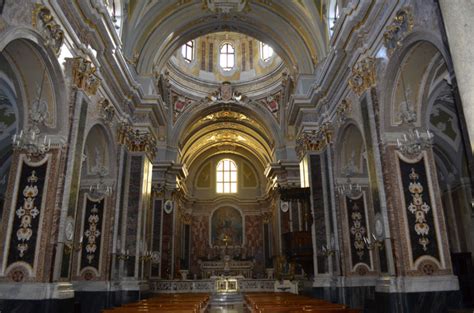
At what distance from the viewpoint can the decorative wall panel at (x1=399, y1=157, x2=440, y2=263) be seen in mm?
6840

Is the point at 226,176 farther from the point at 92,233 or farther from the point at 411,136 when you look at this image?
the point at 411,136

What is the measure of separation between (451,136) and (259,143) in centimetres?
1503

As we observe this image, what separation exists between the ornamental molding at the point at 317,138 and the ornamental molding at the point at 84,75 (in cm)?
634

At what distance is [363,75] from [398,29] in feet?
4.61

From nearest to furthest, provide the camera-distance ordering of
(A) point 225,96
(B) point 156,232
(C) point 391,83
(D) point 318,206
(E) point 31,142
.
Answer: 1. (E) point 31,142
2. (C) point 391,83
3. (D) point 318,206
4. (B) point 156,232
5. (A) point 225,96

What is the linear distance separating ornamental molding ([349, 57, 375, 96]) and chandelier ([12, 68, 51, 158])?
20.3 ft

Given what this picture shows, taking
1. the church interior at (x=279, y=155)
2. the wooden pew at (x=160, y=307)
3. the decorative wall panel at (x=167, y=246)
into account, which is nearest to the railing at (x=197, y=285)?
the church interior at (x=279, y=155)

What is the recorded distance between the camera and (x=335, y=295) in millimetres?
10664

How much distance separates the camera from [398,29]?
6898 mm

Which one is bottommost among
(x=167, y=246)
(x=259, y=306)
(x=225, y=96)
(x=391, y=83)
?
(x=259, y=306)

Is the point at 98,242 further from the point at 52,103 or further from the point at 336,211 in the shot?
the point at 336,211

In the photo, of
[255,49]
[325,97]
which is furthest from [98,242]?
[255,49]

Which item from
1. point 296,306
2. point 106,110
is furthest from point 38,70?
point 296,306

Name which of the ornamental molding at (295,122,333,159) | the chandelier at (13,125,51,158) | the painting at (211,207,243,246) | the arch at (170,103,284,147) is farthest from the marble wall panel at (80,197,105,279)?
the painting at (211,207,243,246)
